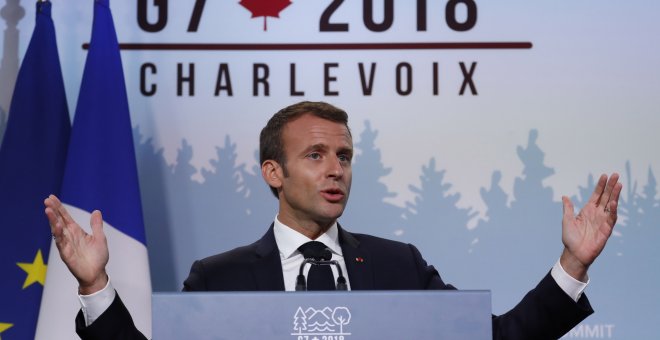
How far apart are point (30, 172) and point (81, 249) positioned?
162cm

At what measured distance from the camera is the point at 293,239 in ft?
9.41

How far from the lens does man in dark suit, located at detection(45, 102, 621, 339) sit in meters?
2.38

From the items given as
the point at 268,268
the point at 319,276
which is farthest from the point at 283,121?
the point at 319,276

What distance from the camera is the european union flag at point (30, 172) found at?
3.79 m

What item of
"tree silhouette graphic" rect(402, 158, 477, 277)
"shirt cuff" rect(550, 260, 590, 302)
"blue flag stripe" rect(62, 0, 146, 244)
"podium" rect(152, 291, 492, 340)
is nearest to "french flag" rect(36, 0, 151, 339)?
"blue flag stripe" rect(62, 0, 146, 244)

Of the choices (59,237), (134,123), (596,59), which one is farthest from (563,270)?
(134,123)

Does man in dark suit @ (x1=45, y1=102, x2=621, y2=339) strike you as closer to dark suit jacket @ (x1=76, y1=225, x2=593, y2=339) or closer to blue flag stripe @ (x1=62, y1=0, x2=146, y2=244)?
dark suit jacket @ (x1=76, y1=225, x2=593, y2=339)

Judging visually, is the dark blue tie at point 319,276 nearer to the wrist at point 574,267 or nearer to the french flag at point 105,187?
the wrist at point 574,267

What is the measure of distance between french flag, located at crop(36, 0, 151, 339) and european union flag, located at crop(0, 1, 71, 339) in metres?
0.14

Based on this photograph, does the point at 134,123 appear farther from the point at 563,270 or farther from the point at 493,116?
→ the point at 563,270

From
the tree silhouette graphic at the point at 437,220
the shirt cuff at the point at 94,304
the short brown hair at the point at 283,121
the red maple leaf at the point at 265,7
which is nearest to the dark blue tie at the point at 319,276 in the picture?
the short brown hair at the point at 283,121

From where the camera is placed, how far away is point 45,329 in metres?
3.62

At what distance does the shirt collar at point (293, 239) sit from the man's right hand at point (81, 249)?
631 mm

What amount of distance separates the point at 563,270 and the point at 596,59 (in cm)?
197
